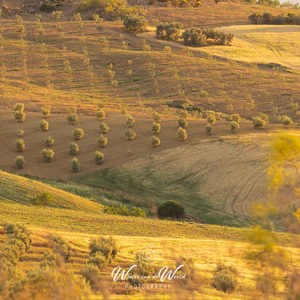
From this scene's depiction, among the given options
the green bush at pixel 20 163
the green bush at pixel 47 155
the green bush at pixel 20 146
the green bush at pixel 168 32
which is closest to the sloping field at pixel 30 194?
the green bush at pixel 20 163

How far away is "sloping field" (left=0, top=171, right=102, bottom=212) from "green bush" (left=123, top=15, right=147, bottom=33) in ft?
176

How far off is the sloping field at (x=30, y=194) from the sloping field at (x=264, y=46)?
4754 centimetres

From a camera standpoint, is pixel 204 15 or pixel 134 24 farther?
pixel 204 15

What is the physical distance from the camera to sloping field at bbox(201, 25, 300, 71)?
7744 centimetres

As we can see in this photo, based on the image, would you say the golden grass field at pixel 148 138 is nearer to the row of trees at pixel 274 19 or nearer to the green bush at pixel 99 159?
the green bush at pixel 99 159

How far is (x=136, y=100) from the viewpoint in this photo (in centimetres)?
6088

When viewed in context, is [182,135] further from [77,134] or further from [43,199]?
[43,199]

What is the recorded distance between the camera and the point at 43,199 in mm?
29062

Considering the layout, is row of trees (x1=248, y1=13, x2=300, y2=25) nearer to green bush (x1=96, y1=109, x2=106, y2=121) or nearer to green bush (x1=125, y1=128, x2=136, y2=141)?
green bush (x1=96, y1=109, x2=106, y2=121)

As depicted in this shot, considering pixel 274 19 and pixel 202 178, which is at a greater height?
pixel 274 19

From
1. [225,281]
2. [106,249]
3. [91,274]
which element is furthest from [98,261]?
[225,281]

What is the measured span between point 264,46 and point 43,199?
60.6 m

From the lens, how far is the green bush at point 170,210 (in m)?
33.2
